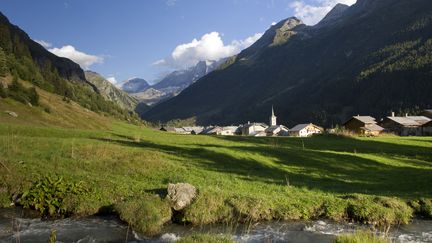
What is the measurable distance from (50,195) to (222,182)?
12931 mm

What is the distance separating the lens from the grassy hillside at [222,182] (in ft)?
81.4

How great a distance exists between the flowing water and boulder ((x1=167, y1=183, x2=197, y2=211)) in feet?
5.03

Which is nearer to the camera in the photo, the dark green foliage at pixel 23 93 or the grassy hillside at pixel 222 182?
the grassy hillside at pixel 222 182

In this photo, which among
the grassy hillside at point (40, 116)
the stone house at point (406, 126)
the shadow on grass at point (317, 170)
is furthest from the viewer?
the stone house at point (406, 126)

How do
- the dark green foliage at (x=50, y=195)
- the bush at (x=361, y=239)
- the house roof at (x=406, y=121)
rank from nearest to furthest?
the bush at (x=361, y=239) < the dark green foliage at (x=50, y=195) < the house roof at (x=406, y=121)

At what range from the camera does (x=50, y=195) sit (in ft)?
81.6

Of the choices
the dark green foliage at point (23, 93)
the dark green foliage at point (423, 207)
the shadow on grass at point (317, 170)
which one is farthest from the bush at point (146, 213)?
the dark green foliage at point (23, 93)

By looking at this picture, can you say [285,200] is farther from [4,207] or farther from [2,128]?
[2,128]

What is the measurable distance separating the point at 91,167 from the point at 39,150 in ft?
22.4

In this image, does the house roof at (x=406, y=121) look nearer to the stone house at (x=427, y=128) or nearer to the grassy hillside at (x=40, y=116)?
the stone house at (x=427, y=128)

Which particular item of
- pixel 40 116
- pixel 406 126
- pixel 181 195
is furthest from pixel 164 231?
pixel 406 126

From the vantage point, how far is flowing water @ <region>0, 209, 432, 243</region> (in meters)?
20.7

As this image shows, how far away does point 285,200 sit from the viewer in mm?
26875

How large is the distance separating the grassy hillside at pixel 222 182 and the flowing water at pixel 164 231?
3.03 feet
